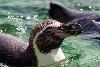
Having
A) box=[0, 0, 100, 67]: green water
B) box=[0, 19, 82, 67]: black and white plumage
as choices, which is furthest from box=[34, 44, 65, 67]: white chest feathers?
box=[0, 0, 100, 67]: green water

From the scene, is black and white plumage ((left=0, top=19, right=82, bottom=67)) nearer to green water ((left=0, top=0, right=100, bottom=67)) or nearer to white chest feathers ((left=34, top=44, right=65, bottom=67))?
white chest feathers ((left=34, top=44, right=65, bottom=67))

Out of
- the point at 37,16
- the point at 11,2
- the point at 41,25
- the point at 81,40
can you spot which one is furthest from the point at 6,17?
the point at 41,25

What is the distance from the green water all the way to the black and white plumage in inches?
9.0

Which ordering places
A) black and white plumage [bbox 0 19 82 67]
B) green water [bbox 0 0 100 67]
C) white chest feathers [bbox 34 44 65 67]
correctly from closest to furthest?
1. black and white plumage [bbox 0 19 82 67]
2. white chest feathers [bbox 34 44 65 67]
3. green water [bbox 0 0 100 67]

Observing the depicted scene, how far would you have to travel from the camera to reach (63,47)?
7668 millimetres

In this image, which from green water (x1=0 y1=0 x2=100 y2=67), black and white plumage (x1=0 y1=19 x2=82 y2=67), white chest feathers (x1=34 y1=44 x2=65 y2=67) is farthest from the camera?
green water (x1=0 y1=0 x2=100 y2=67)

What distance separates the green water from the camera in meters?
7.05

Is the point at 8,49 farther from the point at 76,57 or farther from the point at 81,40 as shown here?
the point at 81,40

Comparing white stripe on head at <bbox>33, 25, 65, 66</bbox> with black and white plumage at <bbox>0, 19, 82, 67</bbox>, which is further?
white stripe on head at <bbox>33, 25, 65, 66</bbox>

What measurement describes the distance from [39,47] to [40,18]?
151 inches

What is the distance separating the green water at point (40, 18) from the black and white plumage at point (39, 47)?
23 cm

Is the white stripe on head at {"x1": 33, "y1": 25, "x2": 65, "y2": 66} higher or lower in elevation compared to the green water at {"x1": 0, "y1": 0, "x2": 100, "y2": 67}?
higher

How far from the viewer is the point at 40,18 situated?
32.3 ft

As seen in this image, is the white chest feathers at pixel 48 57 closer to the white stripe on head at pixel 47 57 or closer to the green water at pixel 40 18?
the white stripe on head at pixel 47 57
